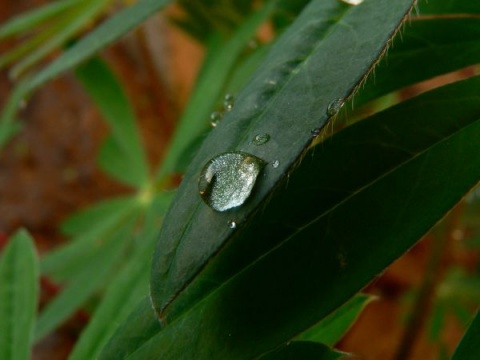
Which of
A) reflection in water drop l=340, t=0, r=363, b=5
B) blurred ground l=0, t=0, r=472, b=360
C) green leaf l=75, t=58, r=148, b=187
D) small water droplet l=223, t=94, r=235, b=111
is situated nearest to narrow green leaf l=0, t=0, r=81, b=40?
green leaf l=75, t=58, r=148, b=187

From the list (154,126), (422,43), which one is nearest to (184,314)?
(422,43)

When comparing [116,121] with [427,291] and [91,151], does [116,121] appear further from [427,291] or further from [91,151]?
[91,151]

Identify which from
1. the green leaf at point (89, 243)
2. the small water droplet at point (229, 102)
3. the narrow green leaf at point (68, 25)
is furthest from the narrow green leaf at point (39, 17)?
the small water droplet at point (229, 102)

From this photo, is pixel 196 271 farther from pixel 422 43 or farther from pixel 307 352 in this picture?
pixel 422 43

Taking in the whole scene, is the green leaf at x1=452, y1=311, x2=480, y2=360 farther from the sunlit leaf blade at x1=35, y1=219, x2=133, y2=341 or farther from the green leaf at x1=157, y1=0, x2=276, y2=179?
the sunlit leaf blade at x1=35, y1=219, x2=133, y2=341

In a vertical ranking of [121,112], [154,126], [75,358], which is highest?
[75,358]

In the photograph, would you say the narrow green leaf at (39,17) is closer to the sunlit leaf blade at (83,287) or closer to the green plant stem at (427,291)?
the sunlit leaf blade at (83,287)

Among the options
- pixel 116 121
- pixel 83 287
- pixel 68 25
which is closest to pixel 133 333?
pixel 83 287

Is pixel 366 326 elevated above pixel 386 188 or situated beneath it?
situated beneath
